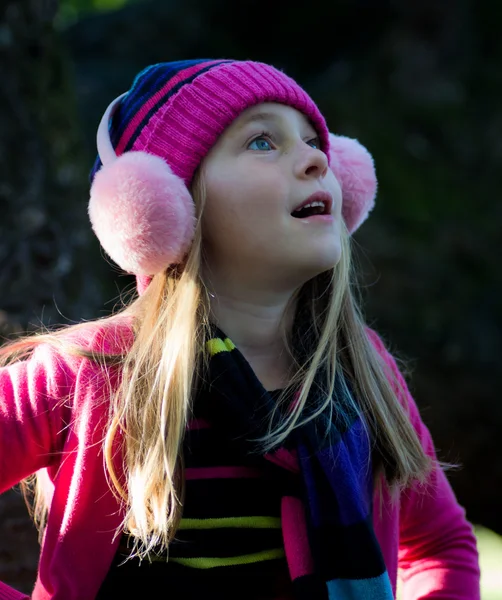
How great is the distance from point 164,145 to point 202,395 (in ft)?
1.49

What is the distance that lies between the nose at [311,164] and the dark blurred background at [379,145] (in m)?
1.16

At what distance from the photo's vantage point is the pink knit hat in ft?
4.48

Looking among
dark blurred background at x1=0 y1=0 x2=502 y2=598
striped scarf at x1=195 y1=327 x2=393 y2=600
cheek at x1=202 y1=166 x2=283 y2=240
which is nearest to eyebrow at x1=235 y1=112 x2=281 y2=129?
cheek at x1=202 y1=166 x2=283 y2=240

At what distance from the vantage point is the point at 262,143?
4.75 ft

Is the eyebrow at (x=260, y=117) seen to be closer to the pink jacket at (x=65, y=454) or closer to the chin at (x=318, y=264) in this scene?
the chin at (x=318, y=264)

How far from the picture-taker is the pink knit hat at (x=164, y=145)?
1365 millimetres

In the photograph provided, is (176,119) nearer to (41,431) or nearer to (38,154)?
(41,431)

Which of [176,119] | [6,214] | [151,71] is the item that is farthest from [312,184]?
[6,214]

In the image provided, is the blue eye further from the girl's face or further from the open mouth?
the open mouth

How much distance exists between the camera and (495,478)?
3.63m

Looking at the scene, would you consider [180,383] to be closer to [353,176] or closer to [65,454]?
[65,454]

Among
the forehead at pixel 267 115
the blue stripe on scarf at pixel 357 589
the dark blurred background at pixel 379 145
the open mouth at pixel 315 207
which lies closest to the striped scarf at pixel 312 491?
the blue stripe on scarf at pixel 357 589

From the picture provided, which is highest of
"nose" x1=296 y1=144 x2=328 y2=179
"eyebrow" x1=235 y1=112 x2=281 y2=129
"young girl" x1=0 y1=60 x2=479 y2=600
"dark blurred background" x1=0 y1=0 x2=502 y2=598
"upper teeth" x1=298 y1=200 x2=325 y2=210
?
"eyebrow" x1=235 y1=112 x2=281 y2=129

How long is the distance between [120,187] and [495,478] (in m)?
2.81
